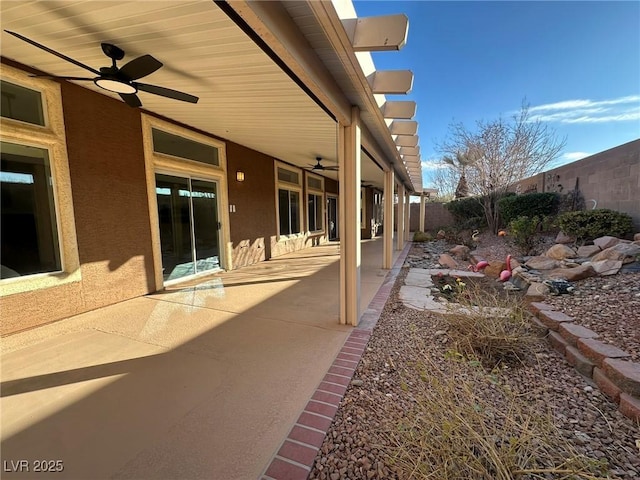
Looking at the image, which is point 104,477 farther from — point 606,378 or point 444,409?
point 606,378

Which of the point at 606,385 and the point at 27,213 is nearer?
the point at 606,385

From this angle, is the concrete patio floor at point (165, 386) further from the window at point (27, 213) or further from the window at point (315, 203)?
the window at point (315, 203)

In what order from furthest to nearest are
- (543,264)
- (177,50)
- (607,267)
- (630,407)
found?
(543,264), (607,267), (177,50), (630,407)

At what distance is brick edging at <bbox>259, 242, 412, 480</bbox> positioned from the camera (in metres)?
1.47

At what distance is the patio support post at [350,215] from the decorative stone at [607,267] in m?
3.37

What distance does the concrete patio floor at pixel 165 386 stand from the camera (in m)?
1.58

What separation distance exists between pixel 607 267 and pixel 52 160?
7224mm

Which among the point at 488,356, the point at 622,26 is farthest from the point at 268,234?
the point at 622,26

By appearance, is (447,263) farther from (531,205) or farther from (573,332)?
(573,332)

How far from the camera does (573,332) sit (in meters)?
2.48

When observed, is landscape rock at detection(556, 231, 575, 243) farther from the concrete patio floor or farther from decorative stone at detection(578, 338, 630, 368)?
the concrete patio floor

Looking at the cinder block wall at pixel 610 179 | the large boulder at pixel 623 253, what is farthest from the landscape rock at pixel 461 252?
the large boulder at pixel 623 253

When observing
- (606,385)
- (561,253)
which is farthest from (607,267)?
(606,385)

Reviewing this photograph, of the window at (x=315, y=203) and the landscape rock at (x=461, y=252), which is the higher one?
the window at (x=315, y=203)
